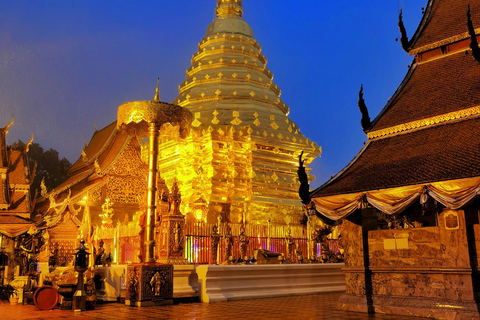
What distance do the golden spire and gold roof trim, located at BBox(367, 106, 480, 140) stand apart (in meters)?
18.1

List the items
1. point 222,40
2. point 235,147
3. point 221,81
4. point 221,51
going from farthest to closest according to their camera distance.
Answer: point 222,40
point 221,51
point 221,81
point 235,147

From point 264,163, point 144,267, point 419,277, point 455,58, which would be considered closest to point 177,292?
point 144,267

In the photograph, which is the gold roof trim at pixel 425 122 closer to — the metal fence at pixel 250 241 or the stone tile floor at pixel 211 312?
the stone tile floor at pixel 211 312

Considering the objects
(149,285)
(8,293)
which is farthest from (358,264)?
(8,293)

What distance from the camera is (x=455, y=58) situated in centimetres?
914

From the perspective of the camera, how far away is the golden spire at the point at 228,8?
83.5ft

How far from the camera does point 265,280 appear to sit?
1087 cm

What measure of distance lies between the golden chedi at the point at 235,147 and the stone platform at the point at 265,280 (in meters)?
4.59

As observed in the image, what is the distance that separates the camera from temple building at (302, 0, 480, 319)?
710 cm

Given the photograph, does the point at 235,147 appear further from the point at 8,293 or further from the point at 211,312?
the point at 211,312

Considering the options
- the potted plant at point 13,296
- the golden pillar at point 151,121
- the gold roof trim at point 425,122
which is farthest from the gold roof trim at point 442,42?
the potted plant at point 13,296

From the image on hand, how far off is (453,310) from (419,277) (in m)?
0.74

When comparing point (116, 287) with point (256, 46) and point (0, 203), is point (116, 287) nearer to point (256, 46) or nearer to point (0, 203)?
point (0, 203)

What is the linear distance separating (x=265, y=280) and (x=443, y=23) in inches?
263
